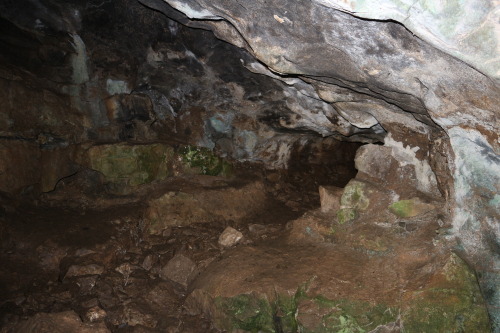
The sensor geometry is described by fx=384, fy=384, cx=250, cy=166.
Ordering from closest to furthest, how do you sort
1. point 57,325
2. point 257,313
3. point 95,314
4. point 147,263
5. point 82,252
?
1. point 57,325
2. point 257,313
3. point 95,314
4. point 82,252
5. point 147,263

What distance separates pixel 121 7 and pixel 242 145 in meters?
2.51

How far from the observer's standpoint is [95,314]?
3303 mm

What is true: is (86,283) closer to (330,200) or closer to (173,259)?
(173,259)

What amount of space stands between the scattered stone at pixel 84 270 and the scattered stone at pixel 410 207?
2926 mm

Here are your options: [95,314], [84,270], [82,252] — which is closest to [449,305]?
[95,314]

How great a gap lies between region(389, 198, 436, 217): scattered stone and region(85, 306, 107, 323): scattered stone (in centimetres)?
277

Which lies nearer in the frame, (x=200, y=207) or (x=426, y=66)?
(x=426, y=66)

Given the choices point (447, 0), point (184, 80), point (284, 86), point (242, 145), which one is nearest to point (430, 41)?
point (447, 0)

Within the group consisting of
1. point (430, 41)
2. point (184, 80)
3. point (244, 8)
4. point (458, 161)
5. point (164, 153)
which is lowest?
point (164, 153)

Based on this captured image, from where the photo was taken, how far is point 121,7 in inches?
179

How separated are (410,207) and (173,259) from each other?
8.03 feet

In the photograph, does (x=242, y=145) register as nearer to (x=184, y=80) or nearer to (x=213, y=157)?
(x=213, y=157)

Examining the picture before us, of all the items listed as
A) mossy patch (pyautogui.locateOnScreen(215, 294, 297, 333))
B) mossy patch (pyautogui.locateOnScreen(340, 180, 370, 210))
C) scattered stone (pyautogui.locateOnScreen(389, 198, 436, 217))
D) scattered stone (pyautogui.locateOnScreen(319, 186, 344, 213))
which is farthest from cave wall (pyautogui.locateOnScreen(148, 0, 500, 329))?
mossy patch (pyautogui.locateOnScreen(215, 294, 297, 333))

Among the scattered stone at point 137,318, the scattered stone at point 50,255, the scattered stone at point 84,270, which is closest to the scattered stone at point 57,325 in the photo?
the scattered stone at point 137,318
